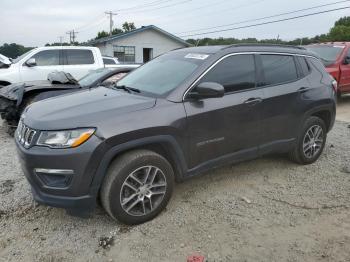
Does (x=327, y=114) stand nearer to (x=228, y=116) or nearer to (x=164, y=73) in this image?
(x=228, y=116)

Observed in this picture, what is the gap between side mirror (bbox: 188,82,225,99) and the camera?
3.56 meters

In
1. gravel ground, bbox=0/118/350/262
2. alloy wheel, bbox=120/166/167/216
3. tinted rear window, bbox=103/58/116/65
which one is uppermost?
tinted rear window, bbox=103/58/116/65

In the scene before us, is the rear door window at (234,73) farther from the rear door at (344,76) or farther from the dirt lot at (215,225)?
the rear door at (344,76)

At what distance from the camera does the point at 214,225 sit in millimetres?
3521

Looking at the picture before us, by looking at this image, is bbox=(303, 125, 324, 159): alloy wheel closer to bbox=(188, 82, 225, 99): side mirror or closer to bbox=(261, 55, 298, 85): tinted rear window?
bbox=(261, 55, 298, 85): tinted rear window

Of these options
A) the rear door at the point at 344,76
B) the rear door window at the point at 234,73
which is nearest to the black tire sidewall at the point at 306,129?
the rear door window at the point at 234,73

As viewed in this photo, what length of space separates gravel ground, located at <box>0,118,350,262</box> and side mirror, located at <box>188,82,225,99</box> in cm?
125

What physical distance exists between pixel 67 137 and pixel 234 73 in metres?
2.09

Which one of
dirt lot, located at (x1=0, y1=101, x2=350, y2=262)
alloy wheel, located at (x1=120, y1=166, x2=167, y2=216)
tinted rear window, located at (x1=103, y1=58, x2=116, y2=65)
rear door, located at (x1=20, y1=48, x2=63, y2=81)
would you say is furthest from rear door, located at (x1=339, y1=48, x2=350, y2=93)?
tinted rear window, located at (x1=103, y1=58, x2=116, y2=65)

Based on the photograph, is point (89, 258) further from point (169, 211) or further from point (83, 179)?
point (169, 211)

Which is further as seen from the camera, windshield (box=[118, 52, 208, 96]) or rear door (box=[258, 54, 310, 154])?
rear door (box=[258, 54, 310, 154])

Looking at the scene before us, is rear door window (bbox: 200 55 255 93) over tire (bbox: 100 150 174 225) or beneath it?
over

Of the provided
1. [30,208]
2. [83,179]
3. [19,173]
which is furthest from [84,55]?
[83,179]

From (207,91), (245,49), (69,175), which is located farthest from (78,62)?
(69,175)
